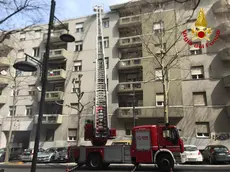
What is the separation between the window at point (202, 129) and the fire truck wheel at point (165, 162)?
Answer: 1126 centimetres

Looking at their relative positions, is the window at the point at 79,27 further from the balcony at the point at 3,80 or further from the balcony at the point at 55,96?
the balcony at the point at 3,80

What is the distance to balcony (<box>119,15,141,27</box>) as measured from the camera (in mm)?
25833

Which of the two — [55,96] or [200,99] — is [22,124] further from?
[200,99]

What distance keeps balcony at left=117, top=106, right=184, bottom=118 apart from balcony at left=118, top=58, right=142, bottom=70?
202 inches

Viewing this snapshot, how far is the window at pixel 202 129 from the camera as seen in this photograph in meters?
20.8

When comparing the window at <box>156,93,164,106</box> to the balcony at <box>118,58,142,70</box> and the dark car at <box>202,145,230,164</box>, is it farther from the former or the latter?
the dark car at <box>202,145,230,164</box>

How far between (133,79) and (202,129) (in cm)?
964

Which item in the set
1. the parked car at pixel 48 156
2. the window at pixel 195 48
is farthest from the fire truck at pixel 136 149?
the window at pixel 195 48

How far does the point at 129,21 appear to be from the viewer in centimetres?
2627

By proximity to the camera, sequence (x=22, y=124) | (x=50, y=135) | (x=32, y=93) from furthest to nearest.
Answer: (x=32, y=93) → (x=22, y=124) → (x=50, y=135)

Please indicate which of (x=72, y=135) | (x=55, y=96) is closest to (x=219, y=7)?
(x=55, y=96)

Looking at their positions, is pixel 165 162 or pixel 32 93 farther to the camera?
pixel 32 93

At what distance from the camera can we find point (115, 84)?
83.1ft

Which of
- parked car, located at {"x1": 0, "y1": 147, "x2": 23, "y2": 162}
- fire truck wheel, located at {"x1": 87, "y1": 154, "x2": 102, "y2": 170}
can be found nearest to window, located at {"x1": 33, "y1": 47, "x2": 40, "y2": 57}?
parked car, located at {"x1": 0, "y1": 147, "x2": 23, "y2": 162}
